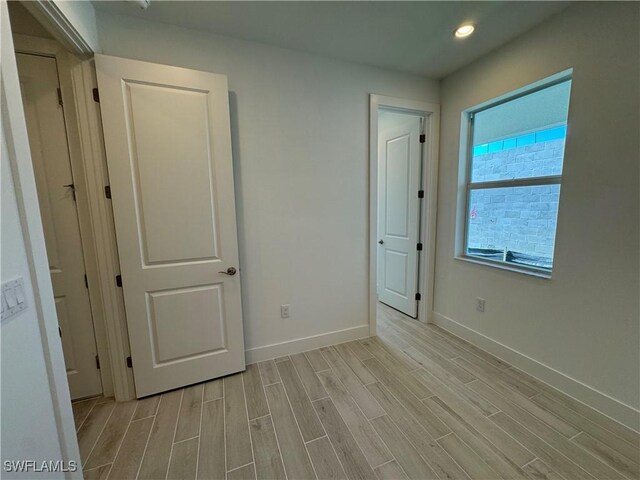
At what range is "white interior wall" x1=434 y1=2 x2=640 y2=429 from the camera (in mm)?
1470

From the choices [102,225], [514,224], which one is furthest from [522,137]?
[102,225]

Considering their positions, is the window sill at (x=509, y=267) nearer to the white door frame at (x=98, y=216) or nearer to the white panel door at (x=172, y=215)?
the white panel door at (x=172, y=215)

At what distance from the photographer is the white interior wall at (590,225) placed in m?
1.47

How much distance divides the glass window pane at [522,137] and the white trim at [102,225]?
295cm

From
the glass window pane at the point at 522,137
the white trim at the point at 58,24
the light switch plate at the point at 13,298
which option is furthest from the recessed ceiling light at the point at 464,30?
the light switch plate at the point at 13,298

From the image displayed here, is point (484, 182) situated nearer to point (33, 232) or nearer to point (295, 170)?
point (295, 170)

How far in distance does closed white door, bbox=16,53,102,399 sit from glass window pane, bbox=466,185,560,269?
3.17 metres

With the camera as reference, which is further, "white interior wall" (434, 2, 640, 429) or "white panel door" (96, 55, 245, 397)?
"white panel door" (96, 55, 245, 397)

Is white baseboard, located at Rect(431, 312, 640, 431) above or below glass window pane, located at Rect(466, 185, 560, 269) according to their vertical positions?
below

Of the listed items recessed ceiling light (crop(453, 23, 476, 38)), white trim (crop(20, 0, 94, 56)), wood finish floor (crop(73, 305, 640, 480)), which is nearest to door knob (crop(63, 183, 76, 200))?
white trim (crop(20, 0, 94, 56))

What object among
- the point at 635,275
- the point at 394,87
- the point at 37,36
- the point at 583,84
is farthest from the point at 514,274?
the point at 37,36

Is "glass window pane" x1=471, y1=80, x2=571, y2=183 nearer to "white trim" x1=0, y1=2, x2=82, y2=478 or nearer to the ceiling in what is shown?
the ceiling

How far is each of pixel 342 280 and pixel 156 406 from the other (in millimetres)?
1677

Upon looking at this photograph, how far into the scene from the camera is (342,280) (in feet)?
8.08
